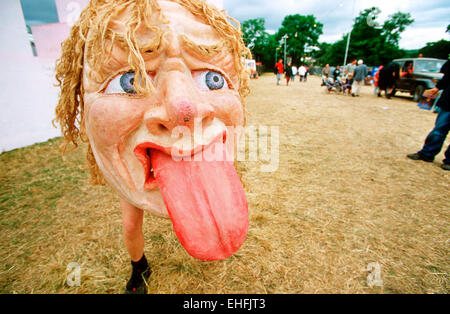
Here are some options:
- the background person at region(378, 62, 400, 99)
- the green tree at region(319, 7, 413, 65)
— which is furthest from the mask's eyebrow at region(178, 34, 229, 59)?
the green tree at region(319, 7, 413, 65)

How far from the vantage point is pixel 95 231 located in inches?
89.3

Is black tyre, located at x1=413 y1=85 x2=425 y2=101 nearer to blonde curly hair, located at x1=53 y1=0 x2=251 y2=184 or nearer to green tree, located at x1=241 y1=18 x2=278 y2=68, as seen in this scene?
blonde curly hair, located at x1=53 y1=0 x2=251 y2=184

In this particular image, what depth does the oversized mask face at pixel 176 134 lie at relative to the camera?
90 centimetres

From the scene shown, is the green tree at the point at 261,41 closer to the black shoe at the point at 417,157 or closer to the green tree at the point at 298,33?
the green tree at the point at 298,33

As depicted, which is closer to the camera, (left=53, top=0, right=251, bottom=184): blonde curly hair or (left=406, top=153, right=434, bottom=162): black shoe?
(left=53, top=0, right=251, bottom=184): blonde curly hair

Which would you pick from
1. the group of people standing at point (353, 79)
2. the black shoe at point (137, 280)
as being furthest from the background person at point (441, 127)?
the group of people standing at point (353, 79)

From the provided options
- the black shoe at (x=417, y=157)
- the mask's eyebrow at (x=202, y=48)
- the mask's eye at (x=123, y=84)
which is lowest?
the black shoe at (x=417, y=157)

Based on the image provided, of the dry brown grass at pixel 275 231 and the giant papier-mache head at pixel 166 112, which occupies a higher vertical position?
the giant papier-mache head at pixel 166 112

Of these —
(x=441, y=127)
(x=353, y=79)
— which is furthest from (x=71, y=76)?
(x=353, y=79)

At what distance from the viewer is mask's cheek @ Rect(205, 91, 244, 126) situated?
40.6 inches

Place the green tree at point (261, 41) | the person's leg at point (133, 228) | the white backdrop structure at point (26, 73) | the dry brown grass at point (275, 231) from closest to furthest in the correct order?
1. the person's leg at point (133, 228)
2. the dry brown grass at point (275, 231)
3. the white backdrop structure at point (26, 73)
4. the green tree at point (261, 41)

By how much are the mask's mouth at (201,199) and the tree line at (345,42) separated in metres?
25.9

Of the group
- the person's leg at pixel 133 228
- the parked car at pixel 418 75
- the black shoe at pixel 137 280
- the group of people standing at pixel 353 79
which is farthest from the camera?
the group of people standing at pixel 353 79

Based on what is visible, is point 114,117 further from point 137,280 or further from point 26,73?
point 26,73
